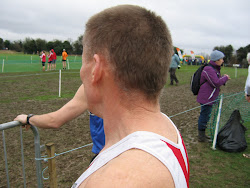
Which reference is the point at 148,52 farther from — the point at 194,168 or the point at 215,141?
the point at 215,141

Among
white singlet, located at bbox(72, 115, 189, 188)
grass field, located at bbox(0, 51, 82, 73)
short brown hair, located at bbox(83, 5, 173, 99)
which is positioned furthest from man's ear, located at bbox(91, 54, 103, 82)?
grass field, located at bbox(0, 51, 82, 73)

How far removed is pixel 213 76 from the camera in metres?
4.57

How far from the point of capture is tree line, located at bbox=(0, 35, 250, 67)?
168 feet

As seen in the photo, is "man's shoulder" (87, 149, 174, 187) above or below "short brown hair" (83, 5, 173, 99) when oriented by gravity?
below

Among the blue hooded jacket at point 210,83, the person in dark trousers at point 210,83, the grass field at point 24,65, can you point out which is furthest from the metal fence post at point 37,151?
the grass field at point 24,65

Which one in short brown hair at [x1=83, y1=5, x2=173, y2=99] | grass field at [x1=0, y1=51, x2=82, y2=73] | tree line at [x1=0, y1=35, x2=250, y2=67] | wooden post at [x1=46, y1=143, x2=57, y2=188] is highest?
tree line at [x1=0, y1=35, x2=250, y2=67]

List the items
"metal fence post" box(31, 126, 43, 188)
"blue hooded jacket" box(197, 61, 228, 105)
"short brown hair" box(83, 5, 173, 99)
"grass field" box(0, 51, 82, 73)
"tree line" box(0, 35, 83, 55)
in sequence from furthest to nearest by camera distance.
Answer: "tree line" box(0, 35, 83, 55) < "grass field" box(0, 51, 82, 73) < "blue hooded jacket" box(197, 61, 228, 105) < "metal fence post" box(31, 126, 43, 188) < "short brown hair" box(83, 5, 173, 99)

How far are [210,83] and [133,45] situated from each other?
4254 millimetres

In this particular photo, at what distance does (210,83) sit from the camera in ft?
15.2

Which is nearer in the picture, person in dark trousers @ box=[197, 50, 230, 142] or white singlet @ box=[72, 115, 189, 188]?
white singlet @ box=[72, 115, 189, 188]

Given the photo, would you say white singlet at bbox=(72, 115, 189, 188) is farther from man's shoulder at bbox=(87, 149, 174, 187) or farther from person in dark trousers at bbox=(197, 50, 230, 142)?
person in dark trousers at bbox=(197, 50, 230, 142)

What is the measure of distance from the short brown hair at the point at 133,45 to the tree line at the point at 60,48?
159ft

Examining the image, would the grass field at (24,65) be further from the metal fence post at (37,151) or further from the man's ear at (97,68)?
the man's ear at (97,68)

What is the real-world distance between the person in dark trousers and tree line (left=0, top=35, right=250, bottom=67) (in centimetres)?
4516
